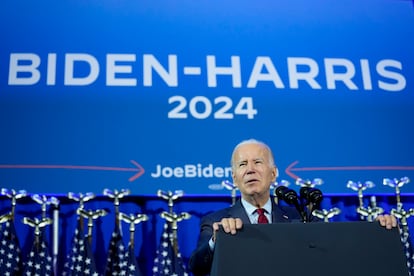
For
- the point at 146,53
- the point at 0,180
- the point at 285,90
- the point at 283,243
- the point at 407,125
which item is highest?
the point at 146,53

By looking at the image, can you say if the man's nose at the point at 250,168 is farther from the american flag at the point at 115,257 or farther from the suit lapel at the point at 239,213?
the american flag at the point at 115,257

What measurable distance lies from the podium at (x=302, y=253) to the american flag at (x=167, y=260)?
2225 mm

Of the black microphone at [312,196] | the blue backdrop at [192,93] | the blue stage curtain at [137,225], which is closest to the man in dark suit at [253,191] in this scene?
the black microphone at [312,196]

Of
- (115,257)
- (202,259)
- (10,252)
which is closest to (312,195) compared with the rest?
(202,259)

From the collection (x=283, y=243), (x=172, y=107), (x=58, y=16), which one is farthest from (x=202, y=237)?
(x=58, y=16)

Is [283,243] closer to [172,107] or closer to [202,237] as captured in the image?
[202,237]

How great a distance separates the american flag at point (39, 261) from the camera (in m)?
3.97

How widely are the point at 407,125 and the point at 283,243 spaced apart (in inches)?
122

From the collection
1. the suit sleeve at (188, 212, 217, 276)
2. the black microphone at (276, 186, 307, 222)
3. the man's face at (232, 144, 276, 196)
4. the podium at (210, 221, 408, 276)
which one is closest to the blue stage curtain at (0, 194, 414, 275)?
the man's face at (232, 144, 276, 196)

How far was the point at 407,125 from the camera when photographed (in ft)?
15.4

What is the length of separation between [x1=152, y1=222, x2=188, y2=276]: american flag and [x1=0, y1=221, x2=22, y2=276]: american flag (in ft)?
2.86

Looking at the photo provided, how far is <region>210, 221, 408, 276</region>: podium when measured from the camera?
187cm

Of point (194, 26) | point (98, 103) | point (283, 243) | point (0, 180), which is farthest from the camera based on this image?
point (194, 26)

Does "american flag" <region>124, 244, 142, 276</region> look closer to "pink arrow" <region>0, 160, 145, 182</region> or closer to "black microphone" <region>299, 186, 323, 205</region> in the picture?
"pink arrow" <region>0, 160, 145, 182</region>
